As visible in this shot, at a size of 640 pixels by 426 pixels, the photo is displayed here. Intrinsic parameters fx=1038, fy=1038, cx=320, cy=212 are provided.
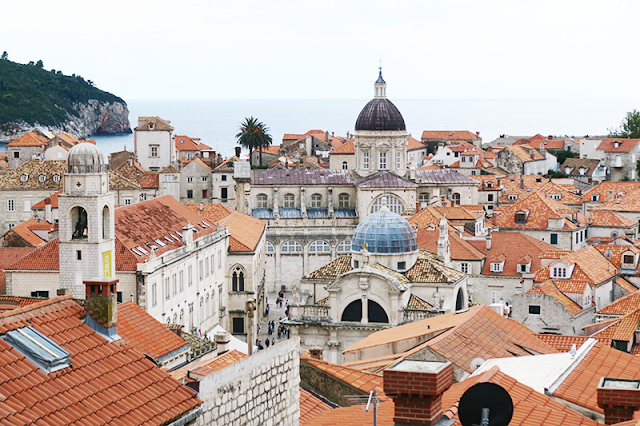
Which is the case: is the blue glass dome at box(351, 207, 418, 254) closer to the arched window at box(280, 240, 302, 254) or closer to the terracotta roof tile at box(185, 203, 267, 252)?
the terracotta roof tile at box(185, 203, 267, 252)

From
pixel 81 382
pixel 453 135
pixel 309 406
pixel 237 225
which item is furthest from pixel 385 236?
pixel 453 135

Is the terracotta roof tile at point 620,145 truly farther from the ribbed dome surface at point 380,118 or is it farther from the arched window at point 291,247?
the arched window at point 291,247

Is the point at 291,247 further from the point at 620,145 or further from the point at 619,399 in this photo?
the point at 620,145

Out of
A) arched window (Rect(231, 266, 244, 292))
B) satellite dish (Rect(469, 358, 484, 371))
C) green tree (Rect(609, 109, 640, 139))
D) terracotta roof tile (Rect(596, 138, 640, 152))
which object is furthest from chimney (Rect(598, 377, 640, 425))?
green tree (Rect(609, 109, 640, 139))

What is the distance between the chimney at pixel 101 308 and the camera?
16484mm

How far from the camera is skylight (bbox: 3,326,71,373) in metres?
14.6

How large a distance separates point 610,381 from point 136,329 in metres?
11.1

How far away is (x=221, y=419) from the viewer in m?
15.9

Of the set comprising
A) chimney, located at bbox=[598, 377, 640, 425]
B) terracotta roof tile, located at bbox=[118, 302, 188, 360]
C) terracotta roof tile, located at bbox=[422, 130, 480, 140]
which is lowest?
terracotta roof tile, located at bbox=[118, 302, 188, 360]

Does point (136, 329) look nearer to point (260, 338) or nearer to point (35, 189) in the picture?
point (260, 338)

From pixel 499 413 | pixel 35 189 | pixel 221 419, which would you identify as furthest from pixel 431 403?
pixel 35 189

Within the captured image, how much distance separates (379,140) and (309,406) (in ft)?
208

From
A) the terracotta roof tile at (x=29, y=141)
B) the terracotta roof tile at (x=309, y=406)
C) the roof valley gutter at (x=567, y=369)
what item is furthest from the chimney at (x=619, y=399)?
the terracotta roof tile at (x=29, y=141)

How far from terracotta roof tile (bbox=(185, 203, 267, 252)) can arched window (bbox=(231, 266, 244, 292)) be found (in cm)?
119
